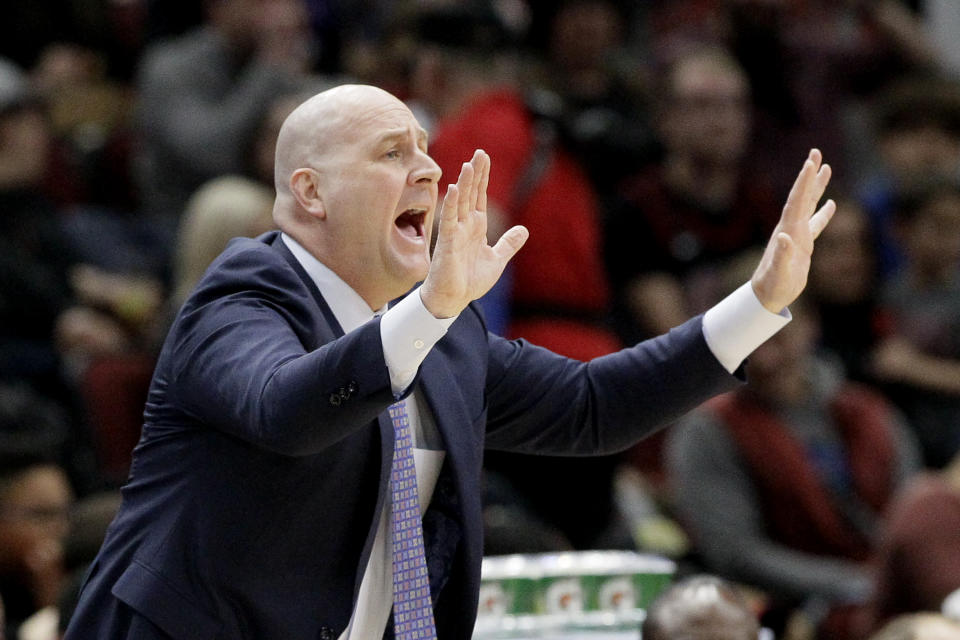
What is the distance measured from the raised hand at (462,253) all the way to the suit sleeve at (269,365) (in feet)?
0.32

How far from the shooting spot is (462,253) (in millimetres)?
2051

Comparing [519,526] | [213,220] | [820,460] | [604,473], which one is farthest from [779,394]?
[213,220]

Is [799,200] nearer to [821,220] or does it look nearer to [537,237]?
[821,220]

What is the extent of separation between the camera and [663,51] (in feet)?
22.9

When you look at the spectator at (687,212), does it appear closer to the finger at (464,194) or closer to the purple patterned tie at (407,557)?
the purple patterned tie at (407,557)

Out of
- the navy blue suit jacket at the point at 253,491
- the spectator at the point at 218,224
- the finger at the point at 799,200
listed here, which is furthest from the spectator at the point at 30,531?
the finger at the point at 799,200

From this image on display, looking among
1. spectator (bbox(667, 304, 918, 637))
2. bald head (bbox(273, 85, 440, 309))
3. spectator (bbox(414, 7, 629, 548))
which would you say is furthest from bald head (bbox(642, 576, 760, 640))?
spectator (bbox(667, 304, 918, 637))

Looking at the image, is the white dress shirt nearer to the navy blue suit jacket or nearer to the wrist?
the navy blue suit jacket

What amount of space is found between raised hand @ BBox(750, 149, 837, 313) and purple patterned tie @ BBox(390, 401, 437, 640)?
0.61 meters

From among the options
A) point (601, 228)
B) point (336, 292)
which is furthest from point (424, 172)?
point (601, 228)

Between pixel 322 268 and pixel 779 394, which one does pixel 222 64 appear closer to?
pixel 779 394

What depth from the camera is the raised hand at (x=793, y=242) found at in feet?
7.88

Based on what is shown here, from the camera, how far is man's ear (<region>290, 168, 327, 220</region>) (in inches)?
93.0

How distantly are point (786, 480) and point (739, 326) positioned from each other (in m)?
2.57
